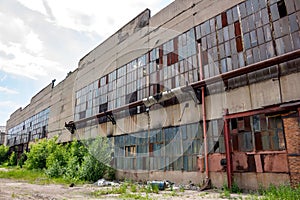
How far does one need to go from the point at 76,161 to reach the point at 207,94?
9225mm

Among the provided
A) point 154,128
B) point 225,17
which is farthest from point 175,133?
point 225,17

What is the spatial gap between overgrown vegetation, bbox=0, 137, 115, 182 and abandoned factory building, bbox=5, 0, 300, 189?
0.88 meters

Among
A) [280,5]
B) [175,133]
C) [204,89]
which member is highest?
[280,5]

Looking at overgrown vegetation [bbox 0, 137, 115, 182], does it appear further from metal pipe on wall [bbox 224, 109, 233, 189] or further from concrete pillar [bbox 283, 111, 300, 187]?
concrete pillar [bbox 283, 111, 300, 187]

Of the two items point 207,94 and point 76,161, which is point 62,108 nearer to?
point 76,161

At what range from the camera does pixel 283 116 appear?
722 cm

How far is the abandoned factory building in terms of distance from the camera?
293 inches

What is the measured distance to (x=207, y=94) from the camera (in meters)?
9.46

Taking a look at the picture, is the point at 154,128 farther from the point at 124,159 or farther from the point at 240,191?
the point at 240,191

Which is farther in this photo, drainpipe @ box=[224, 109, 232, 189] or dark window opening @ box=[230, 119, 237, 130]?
dark window opening @ box=[230, 119, 237, 130]

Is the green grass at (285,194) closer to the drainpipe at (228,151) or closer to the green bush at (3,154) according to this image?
the drainpipe at (228,151)

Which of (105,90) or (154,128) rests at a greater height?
(105,90)

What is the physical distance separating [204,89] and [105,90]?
8.59 m

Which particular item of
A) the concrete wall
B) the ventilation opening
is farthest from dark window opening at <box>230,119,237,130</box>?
the concrete wall
